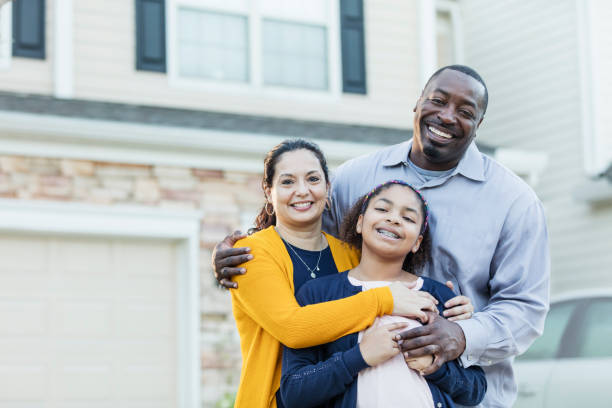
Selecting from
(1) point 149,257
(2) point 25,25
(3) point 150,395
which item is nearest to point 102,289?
(1) point 149,257

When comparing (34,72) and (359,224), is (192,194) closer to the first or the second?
(34,72)

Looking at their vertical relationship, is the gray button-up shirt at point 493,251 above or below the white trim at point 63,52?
below

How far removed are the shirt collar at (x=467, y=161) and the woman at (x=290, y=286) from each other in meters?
0.30

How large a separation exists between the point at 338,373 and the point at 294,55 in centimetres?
750

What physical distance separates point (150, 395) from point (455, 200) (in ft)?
18.1

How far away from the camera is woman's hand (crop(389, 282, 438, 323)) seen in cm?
307

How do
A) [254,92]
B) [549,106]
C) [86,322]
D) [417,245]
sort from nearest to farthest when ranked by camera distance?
1. [417,245]
2. [86,322]
3. [254,92]
4. [549,106]

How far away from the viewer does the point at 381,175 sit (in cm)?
368

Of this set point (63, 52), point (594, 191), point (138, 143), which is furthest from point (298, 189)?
point (594, 191)

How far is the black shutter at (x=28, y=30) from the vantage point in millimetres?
8781

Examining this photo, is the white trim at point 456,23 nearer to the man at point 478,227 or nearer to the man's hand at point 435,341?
the man at point 478,227

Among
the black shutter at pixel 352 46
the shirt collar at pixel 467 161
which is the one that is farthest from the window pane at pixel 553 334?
the black shutter at pixel 352 46

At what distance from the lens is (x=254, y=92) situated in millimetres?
9742

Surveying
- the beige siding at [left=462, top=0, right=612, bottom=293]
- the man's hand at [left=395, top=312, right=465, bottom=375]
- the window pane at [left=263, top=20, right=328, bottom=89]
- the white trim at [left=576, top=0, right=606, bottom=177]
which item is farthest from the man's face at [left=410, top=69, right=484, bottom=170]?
the beige siding at [left=462, top=0, right=612, bottom=293]
